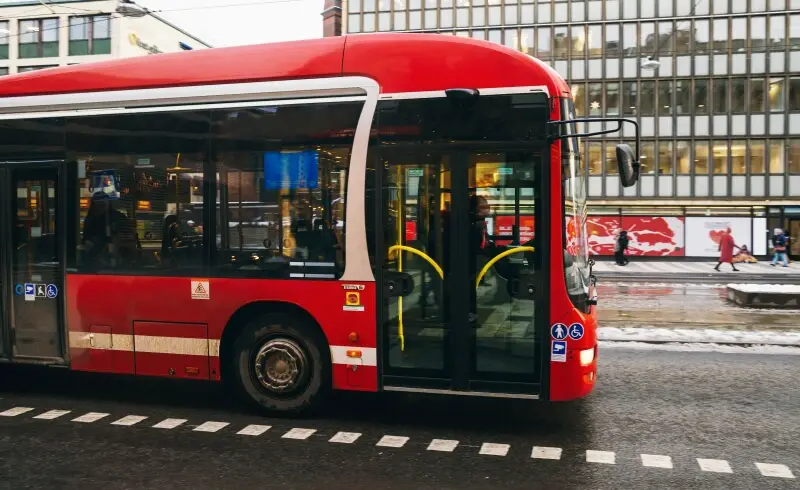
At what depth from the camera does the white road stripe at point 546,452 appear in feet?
17.7

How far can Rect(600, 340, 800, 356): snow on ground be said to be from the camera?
965 centimetres

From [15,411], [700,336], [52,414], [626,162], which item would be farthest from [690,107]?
[15,411]

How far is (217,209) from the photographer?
6.43 m

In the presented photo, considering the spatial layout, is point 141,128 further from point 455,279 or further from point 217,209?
point 455,279

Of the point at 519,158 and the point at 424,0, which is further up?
the point at 424,0

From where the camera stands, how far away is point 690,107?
4012cm

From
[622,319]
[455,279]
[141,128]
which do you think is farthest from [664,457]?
[622,319]

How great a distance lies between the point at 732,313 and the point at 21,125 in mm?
12776

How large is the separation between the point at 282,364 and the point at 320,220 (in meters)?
1.37

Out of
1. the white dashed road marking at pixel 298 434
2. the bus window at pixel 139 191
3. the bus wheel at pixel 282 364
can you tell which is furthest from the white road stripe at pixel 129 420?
the white dashed road marking at pixel 298 434

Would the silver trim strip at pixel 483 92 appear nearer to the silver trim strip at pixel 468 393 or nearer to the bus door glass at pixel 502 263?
the bus door glass at pixel 502 263

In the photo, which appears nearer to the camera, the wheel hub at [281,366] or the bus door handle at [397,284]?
the bus door handle at [397,284]

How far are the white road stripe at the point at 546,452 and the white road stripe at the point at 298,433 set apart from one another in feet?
6.16

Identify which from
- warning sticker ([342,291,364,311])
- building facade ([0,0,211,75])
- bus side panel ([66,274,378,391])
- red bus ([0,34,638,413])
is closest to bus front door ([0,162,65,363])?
red bus ([0,34,638,413])
